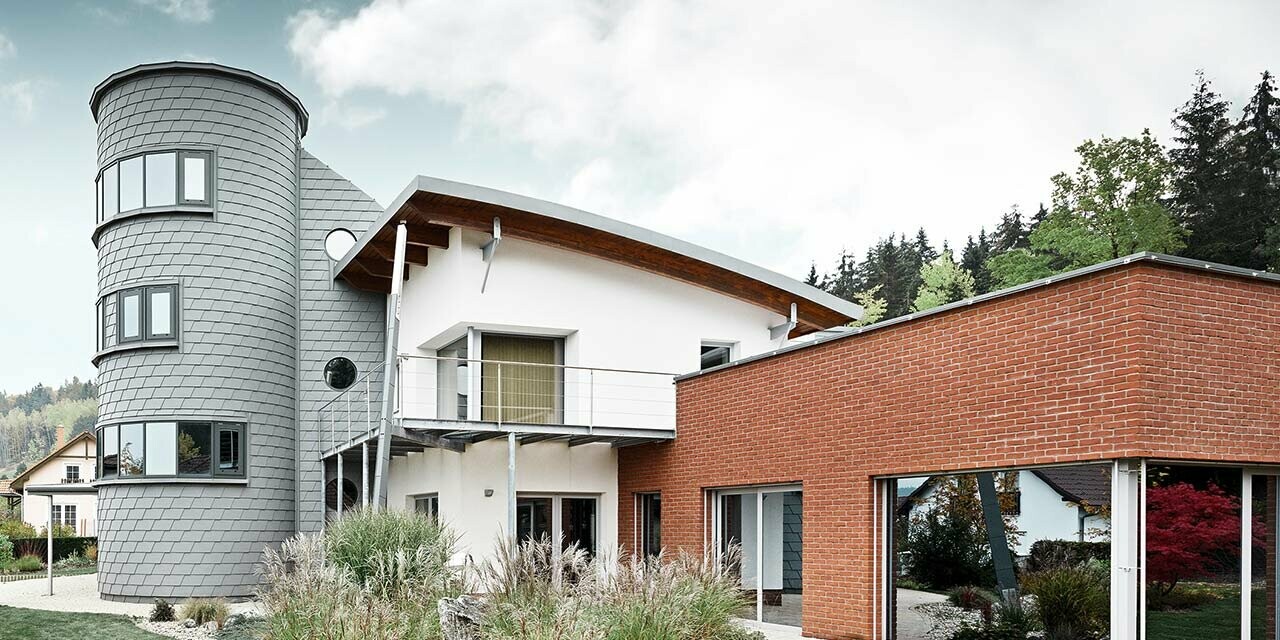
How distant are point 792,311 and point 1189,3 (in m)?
16.8

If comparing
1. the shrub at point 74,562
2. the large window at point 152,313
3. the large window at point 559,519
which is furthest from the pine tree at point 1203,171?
the shrub at point 74,562

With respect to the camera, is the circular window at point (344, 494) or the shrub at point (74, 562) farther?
the shrub at point (74, 562)

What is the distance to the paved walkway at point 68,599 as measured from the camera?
1714 cm

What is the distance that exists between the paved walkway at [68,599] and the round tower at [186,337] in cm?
46

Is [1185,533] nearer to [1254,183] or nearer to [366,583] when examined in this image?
[366,583]

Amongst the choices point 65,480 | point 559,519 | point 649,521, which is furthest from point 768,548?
point 65,480

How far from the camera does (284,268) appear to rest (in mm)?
19484

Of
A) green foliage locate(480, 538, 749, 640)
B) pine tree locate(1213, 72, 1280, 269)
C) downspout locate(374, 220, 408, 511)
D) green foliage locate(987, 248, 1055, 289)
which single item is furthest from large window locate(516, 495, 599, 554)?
pine tree locate(1213, 72, 1280, 269)

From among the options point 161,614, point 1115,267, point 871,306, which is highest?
point 871,306

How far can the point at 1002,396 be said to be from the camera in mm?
9797

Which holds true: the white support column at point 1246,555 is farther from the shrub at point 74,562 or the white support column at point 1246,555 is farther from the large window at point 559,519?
the shrub at point 74,562

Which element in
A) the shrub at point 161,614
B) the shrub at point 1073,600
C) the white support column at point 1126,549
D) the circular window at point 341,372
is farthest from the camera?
A: the circular window at point 341,372

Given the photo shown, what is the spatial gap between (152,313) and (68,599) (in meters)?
5.18

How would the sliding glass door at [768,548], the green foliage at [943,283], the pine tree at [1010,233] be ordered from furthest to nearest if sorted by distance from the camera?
1. the pine tree at [1010,233]
2. the green foliage at [943,283]
3. the sliding glass door at [768,548]
